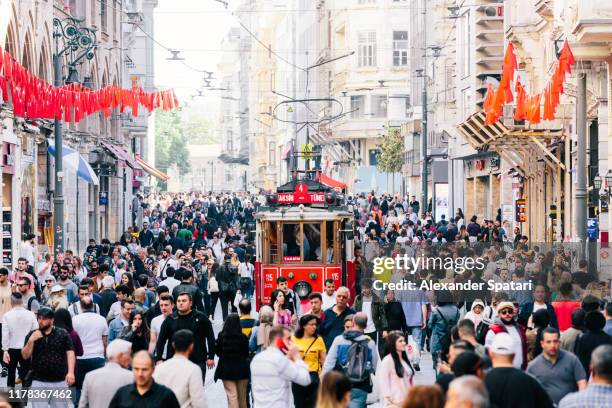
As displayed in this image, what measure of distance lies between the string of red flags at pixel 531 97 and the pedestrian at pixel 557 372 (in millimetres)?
18217

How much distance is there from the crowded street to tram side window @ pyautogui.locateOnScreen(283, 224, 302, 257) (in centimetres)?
4

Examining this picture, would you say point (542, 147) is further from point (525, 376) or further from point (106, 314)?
point (525, 376)

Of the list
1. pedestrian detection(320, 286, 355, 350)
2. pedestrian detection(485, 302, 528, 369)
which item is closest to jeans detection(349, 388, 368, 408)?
pedestrian detection(485, 302, 528, 369)

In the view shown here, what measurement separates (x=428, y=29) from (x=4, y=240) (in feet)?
133

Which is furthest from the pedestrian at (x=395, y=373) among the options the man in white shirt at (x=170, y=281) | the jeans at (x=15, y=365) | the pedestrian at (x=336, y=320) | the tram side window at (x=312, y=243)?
the tram side window at (x=312, y=243)

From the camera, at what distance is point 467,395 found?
8.59m

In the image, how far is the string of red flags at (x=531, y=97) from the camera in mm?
30688

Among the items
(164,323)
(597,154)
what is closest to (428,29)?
(597,154)

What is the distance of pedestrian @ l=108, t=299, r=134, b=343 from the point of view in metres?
17.9

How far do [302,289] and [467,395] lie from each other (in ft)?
59.9

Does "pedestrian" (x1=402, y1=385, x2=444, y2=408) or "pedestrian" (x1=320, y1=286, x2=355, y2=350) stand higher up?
"pedestrian" (x1=402, y1=385, x2=444, y2=408)

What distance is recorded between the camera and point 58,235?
35.2m

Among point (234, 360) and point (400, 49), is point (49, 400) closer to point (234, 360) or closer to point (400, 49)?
point (234, 360)

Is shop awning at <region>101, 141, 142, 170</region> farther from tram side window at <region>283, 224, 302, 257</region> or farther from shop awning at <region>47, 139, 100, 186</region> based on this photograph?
tram side window at <region>283, 224, 302, 257</region>
